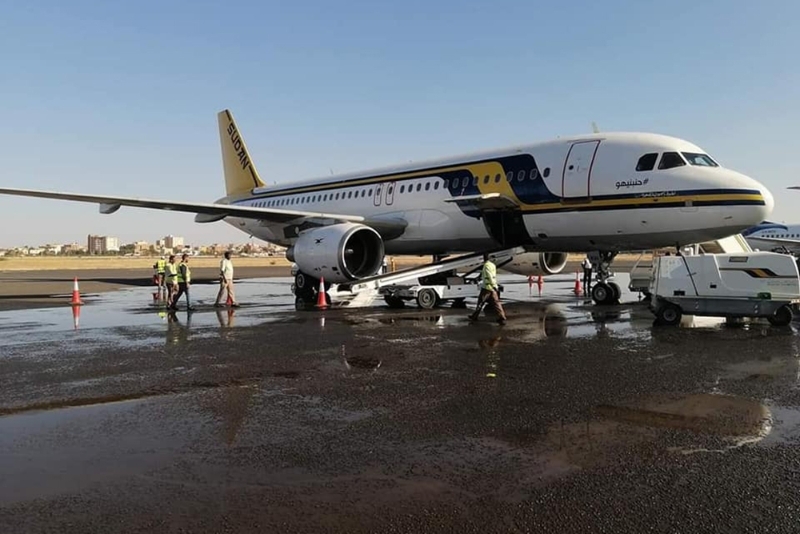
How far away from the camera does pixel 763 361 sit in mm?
7859

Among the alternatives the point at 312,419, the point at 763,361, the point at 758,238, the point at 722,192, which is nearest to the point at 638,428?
the point at 312,419

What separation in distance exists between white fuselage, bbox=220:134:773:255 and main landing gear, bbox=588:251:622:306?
3.12ft

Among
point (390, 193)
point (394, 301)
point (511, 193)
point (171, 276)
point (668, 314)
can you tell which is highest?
point (390, 193)

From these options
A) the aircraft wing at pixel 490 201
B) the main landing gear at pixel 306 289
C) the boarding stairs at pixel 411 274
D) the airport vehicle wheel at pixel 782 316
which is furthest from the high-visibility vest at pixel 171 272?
Answer: the airport vehicle wheel at pixel 782 316

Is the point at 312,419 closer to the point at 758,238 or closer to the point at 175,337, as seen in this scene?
the point at 175,337

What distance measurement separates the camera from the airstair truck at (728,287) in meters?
11.0

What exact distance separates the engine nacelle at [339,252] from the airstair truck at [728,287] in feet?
25.3

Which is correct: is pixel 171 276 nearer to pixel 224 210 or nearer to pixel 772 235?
pixel 224 210

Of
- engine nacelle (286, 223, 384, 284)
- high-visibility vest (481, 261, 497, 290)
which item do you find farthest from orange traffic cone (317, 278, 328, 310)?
high-visibility vest (481, 261, 497, 290)

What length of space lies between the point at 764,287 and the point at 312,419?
9.31 meters

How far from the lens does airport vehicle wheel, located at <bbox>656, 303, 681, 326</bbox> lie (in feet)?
38.2

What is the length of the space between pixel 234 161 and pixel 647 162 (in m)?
19.4

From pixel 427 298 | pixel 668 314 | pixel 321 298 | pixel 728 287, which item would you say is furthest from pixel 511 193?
pixel 728 287

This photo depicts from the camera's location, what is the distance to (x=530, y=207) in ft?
50.4
